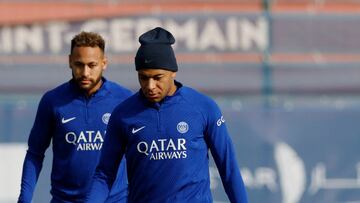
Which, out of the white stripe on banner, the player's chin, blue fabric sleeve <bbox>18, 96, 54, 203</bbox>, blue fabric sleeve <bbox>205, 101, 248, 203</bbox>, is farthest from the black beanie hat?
the white stripe on banner

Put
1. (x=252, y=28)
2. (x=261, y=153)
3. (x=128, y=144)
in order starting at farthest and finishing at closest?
(x=252, y=28)
(x=261, y=153)
(x=128, y=144)

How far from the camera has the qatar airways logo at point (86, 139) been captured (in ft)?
24.7

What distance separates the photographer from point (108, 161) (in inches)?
253

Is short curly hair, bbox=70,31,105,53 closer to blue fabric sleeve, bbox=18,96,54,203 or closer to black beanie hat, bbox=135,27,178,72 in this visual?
blue fabric sleeve, bbox=18,96,54,203

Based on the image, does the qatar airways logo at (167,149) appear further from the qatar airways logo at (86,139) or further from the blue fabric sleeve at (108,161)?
the qatar airways logo at (86,139)

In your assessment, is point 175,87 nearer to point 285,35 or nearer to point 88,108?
point 88,108

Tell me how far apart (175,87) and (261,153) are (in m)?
4.75

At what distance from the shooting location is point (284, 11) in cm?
1181

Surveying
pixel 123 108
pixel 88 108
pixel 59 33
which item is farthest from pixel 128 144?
pixel 59 33

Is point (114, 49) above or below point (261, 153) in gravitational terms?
above

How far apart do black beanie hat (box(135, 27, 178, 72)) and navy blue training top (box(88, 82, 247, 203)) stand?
0.23 meters

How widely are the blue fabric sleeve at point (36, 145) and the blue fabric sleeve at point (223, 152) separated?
1619 mm

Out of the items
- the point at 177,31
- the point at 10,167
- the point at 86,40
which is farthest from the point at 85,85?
the point at 177,31

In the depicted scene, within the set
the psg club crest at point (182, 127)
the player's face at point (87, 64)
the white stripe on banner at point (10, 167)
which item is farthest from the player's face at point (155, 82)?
the white stripe on banner at point (10, 167)
